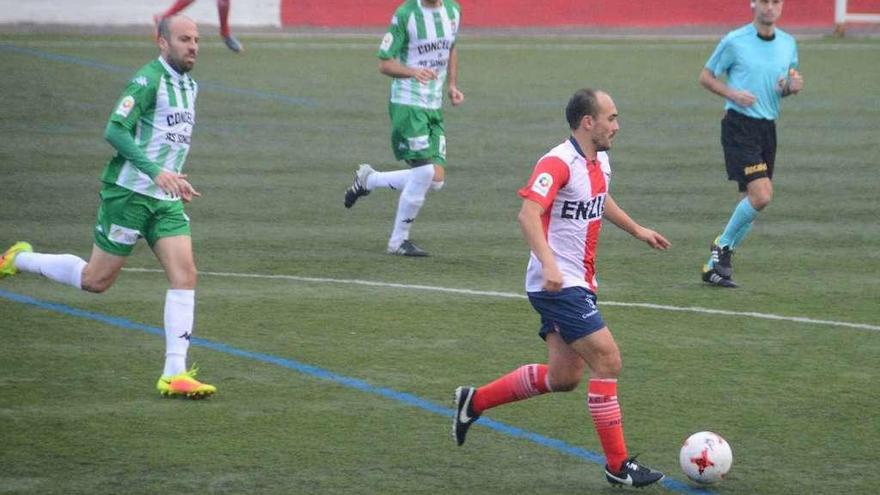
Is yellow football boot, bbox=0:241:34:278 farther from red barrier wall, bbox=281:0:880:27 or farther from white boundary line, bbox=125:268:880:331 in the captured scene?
red barrier wall, bbox=281:0:880:27

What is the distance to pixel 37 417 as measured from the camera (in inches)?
354

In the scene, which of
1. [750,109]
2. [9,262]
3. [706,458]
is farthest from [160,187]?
[750,109]

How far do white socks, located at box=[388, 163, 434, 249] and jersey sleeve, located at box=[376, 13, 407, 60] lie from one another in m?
1.06

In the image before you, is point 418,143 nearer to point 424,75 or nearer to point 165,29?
point 424,75

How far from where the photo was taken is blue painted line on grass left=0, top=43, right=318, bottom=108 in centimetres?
2422

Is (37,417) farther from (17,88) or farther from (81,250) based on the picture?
(17,88)

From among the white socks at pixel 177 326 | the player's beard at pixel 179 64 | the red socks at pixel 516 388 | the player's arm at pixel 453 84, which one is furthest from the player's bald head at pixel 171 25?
the player's arm at pixel 453 84

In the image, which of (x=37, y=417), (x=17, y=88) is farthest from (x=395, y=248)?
(x=17, y=88)

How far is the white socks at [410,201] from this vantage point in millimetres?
14352

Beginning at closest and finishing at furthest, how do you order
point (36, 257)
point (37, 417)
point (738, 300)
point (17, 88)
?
point (37, 417) → point (36, 257) → point (738, 300) → point (17, 88)

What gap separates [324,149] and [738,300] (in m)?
8.89

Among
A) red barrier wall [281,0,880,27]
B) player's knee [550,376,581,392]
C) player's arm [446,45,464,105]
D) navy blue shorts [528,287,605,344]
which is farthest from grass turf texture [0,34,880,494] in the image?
red barrier wall [281,0,880,27]

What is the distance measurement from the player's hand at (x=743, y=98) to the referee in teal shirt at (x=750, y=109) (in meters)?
0.04

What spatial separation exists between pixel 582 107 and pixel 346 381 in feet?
8.93
